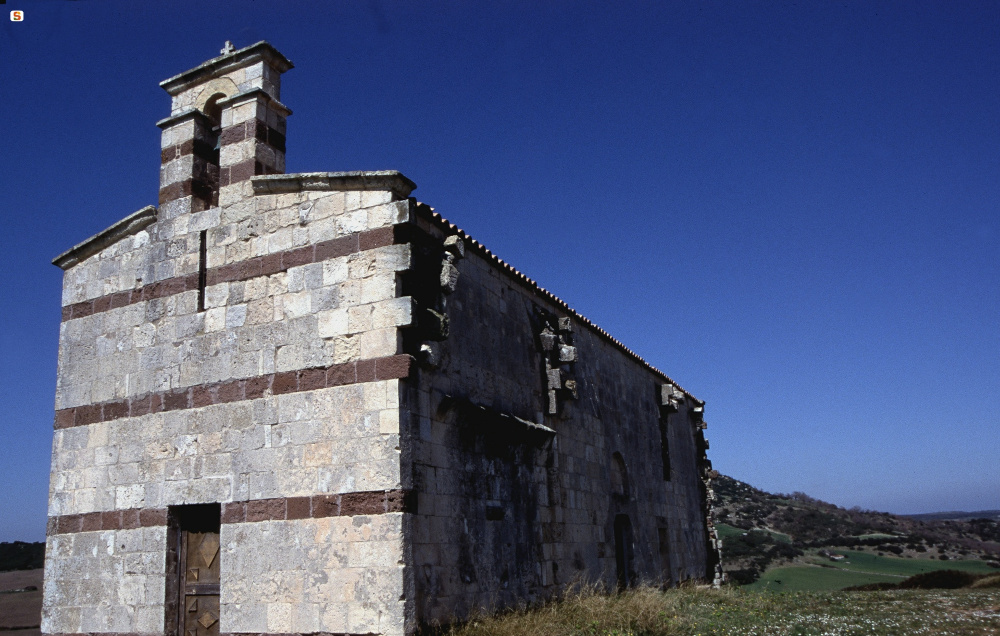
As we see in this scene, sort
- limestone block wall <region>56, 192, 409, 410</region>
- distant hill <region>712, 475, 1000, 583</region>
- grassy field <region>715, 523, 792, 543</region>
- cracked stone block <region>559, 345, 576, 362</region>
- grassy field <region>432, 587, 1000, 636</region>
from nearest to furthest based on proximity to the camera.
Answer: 1. limestone block wall <region>56, 192, 409, 410</region>
2. grassy field <region>432, 587, 1000, 636</region>
3. cracked stone block <region>559, 345, 576, 362</region>
4. distant hill <region>712, 475, 1000, 583</region>
5. grassy field <region>715, 523, 792, 543</region>

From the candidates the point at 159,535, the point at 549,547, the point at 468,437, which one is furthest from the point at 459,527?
the point at 159,535

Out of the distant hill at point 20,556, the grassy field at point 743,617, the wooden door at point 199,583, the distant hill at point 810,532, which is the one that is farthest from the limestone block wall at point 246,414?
the distant hill at point 810,532

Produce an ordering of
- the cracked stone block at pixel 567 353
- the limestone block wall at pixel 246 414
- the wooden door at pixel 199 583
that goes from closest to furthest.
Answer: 1. the limestone block wall at pixel 246 414
2. the wooden door at pixel 199 583
3. the cracked stone block at pixel 567 353

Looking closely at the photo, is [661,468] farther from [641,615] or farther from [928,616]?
[641,615]

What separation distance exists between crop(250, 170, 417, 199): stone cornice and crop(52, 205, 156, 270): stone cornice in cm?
177

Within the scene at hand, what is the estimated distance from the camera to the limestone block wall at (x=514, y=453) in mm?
8188

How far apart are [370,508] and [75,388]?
4.76 metres

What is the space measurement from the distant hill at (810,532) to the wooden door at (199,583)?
1953 cm

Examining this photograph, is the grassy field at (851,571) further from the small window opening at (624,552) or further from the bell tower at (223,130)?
the bell tower at (223,130)

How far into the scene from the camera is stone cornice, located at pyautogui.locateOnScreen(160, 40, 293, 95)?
371 inches

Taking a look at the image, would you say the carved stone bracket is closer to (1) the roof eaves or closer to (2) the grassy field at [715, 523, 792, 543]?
(1) the roof eaves

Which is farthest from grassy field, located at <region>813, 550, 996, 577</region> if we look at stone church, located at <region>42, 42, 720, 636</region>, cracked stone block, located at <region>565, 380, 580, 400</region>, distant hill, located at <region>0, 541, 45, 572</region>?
distant hill, located at <region>0, 541, 45, 572</region>

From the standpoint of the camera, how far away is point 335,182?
8.43 meters

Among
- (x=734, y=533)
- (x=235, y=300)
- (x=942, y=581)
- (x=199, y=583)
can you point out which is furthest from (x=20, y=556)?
(x=734, y=533)
